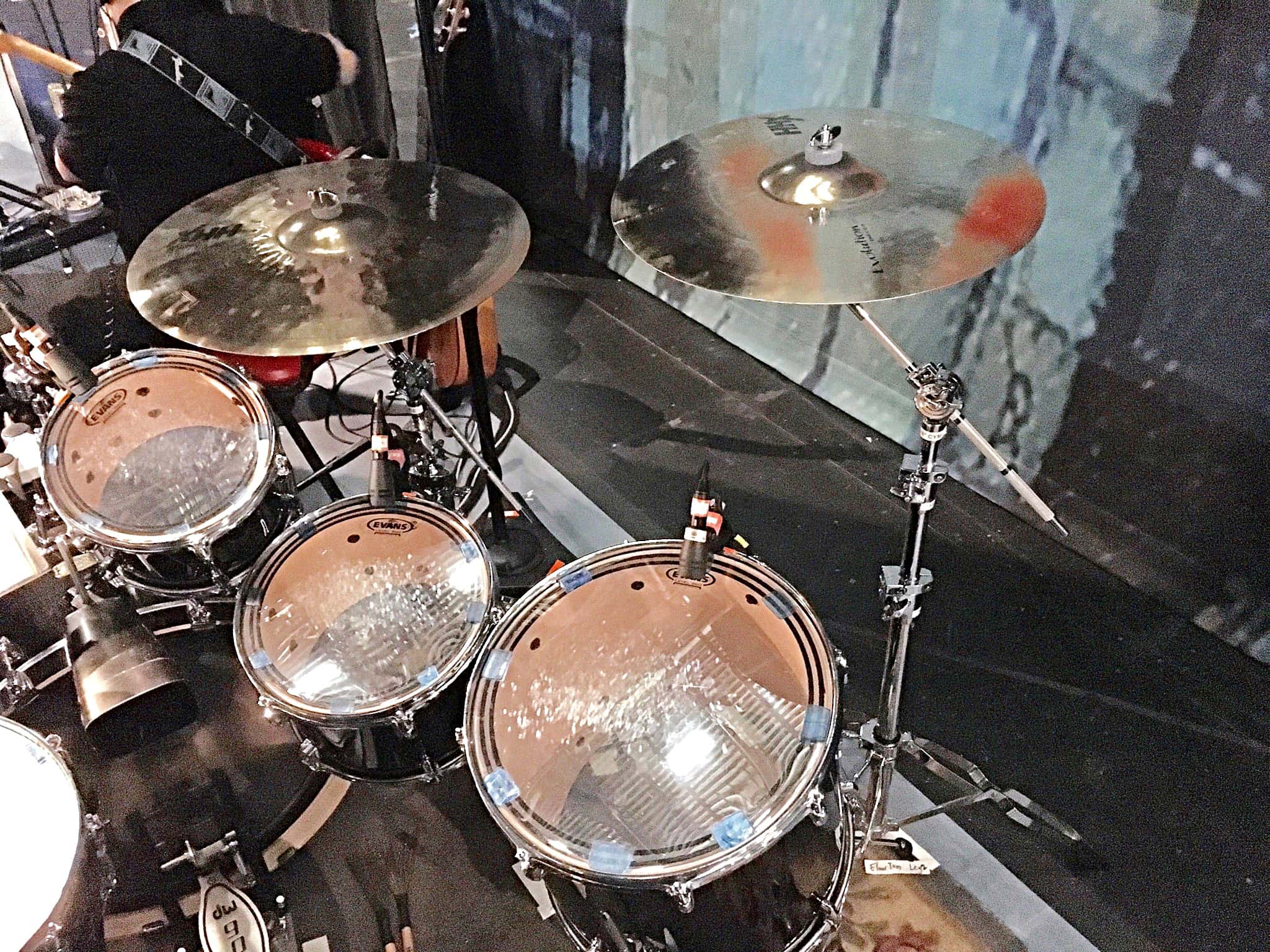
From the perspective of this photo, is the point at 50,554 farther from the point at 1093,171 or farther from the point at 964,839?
the point at 1093,171

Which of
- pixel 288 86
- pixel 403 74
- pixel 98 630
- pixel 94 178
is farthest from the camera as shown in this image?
pixel 403 74

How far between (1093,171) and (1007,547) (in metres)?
0.99

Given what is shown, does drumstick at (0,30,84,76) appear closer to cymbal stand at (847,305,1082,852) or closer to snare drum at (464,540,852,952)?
snare drum at (464,540,852,952)

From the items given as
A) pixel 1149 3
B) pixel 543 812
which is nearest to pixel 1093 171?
pixel 1149 3

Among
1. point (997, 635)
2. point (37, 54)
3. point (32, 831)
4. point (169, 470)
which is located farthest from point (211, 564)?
point (37, 54)

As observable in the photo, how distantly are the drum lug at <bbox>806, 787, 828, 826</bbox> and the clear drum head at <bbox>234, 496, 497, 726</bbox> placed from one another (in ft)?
2.15

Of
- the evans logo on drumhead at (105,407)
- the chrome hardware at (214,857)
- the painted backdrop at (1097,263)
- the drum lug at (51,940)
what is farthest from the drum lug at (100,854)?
the painted backdrop at (1097,263)

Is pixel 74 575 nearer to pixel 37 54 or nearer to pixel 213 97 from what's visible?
pixel 213 97

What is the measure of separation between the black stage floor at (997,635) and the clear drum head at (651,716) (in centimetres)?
89

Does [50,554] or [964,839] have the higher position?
[50,554]

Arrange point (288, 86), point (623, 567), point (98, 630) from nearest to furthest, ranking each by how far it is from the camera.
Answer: point (623, 567)
point (98, 630)
point (288, 86)

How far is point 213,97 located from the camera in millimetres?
2592

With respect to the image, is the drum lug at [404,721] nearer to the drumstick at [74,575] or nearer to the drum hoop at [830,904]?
the drum hoop at [830,904]

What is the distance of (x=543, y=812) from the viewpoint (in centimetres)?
143
